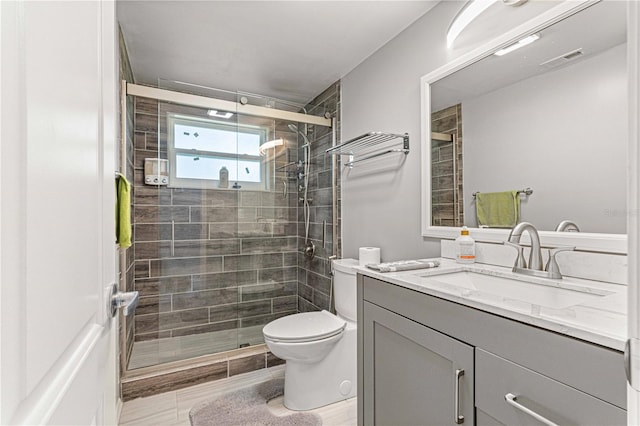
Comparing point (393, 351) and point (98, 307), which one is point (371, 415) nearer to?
point (393, 351)

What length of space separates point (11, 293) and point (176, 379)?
220 cm

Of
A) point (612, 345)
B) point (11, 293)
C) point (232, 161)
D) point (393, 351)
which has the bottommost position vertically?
point (393, 351)

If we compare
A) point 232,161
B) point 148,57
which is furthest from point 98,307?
point 148,57

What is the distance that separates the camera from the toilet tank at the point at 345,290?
212cm

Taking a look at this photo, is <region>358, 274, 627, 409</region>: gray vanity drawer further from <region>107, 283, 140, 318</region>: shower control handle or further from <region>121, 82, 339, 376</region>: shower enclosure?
<region>121, 82, 339, 376</region>: shower enclosure

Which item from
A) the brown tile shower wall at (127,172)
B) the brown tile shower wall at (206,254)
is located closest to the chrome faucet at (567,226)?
the brown tile shower wall at (206,254)

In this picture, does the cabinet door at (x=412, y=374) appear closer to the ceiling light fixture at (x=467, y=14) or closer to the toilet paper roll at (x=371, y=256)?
the toilet paper roll at (x=371, y=256)

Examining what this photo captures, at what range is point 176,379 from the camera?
2160 mm

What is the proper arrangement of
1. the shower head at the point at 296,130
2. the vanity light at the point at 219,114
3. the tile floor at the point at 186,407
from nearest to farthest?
1. the tile floor at the point at 186,407
2. the vanity light at the point at 219,114
3. the shower head at the point at 296,130

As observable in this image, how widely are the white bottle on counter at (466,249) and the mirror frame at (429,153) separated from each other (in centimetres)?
5

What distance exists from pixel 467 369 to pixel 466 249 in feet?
2.33

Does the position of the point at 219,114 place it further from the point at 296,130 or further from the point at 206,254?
the point at 206,254

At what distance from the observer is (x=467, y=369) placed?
3.05 feet

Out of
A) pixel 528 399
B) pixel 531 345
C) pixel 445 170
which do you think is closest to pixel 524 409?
pixel 528 399
